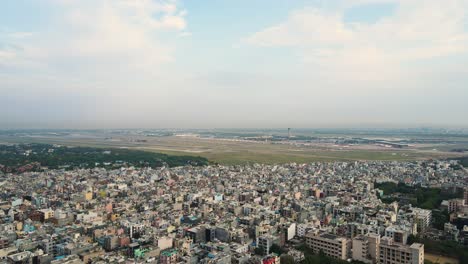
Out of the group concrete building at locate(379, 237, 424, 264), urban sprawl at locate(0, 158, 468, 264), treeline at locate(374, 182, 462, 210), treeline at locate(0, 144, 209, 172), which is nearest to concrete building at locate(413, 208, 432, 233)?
urban sprawl at locate(0, 158, 468, 264)

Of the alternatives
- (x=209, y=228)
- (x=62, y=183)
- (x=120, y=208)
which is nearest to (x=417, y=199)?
(x=209, y=228)

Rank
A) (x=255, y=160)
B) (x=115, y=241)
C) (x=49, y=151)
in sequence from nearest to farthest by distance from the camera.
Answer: (x=115, y=241) → (x=255, y=160) → (x=49, y=151)

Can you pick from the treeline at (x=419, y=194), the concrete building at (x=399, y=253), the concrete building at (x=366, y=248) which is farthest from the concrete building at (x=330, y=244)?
the treeline at (x=419, y=194)

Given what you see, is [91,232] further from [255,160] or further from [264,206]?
[255,160]

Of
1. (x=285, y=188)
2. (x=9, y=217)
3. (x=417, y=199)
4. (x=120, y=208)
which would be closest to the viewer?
(x=9, y=217)

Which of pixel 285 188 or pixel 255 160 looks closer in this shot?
pixel 285 188

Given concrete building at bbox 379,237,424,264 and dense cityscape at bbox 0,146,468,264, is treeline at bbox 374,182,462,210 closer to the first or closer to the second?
dense cityscape at bbox 0,146,468,264

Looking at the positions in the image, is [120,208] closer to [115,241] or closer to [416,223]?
[115,241]
